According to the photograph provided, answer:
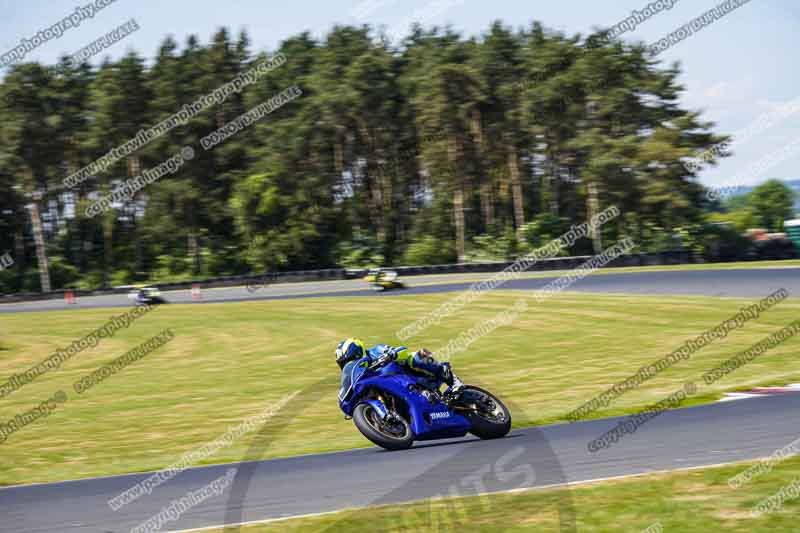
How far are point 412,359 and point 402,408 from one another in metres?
0.54

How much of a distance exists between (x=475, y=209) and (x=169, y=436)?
53.1 m

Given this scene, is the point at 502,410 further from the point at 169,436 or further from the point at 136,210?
the point at 136,210

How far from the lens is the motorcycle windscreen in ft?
31.9

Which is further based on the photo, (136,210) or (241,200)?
(136,210)

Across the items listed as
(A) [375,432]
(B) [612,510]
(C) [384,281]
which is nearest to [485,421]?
(A) [375,432]

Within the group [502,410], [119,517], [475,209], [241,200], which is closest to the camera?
[119,517]

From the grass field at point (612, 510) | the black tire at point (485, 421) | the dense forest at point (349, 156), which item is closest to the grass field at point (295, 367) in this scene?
the black tire at point (485, 421)

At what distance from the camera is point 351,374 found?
32.0ft

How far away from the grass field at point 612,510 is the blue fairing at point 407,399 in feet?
7.22

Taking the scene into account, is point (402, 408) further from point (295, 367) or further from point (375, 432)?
point (295, 367)

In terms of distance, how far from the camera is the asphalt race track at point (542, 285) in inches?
1120

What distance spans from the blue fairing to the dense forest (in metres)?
42.2

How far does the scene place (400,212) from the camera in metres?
65.4

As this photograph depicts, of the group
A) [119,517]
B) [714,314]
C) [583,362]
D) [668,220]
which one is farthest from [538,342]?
[668,220]
